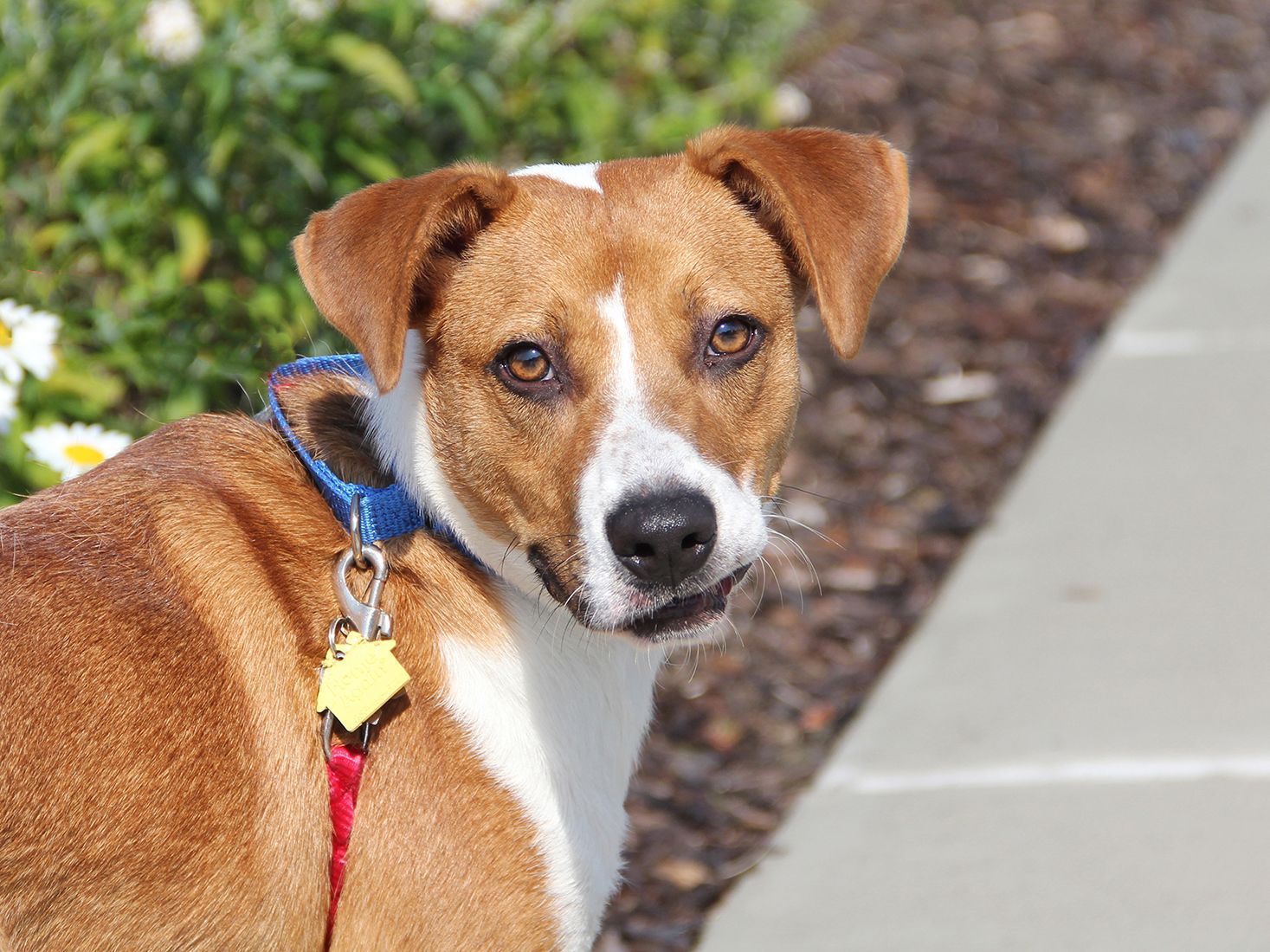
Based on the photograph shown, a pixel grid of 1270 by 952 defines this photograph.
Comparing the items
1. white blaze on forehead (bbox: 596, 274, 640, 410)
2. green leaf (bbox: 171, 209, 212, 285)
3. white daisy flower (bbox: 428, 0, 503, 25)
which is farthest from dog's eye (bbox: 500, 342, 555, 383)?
white daisy flower (bbox: 428, 0, 503, 25)

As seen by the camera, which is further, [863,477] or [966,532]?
[863,477]

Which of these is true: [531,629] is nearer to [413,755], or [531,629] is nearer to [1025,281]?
[413,755]

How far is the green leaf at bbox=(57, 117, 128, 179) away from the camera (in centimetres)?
475

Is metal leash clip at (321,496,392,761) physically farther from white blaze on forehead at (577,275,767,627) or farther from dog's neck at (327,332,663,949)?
white blaze on forehead at (577,275,767,627)

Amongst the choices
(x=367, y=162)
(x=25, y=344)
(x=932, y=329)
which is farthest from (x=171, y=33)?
(x=932, y=329)

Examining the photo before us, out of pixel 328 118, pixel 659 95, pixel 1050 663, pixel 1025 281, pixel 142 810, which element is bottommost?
pixel 1025 281

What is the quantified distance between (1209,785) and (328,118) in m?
3.65

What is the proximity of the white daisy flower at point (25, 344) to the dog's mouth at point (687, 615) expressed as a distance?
1925 mm

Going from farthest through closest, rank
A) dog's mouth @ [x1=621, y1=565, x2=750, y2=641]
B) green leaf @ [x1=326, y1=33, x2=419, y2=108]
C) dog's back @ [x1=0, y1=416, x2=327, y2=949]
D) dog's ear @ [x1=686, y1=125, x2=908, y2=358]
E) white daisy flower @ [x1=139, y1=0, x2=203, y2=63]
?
1. green leaf @ [x1=326, y1=33, x2=419, y2=108]
2. white daisy flower @ [x1=139, y1=0, x2=203, y2=63]
3. dog's ear @ [x1=686, y1=125, x2=908, y2=358]
4. dog's mouth @ [x1=621, y1=565, x2=750, y2=641]
5. dog's back @ [x1=0, y1=416, x2=327, y2=949]

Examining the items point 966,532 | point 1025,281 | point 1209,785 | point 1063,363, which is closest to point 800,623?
point 966,532

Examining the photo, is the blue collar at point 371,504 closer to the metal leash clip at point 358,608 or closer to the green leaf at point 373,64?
the metal leash clip at point 358,608

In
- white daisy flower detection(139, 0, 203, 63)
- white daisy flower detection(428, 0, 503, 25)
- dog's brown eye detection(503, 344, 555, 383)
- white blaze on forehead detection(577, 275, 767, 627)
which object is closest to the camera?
white blaze on forehead detection(577, 275, 767, 627)

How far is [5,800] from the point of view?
2.46 meters

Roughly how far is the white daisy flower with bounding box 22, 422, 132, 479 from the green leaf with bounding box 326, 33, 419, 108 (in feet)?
5.64
